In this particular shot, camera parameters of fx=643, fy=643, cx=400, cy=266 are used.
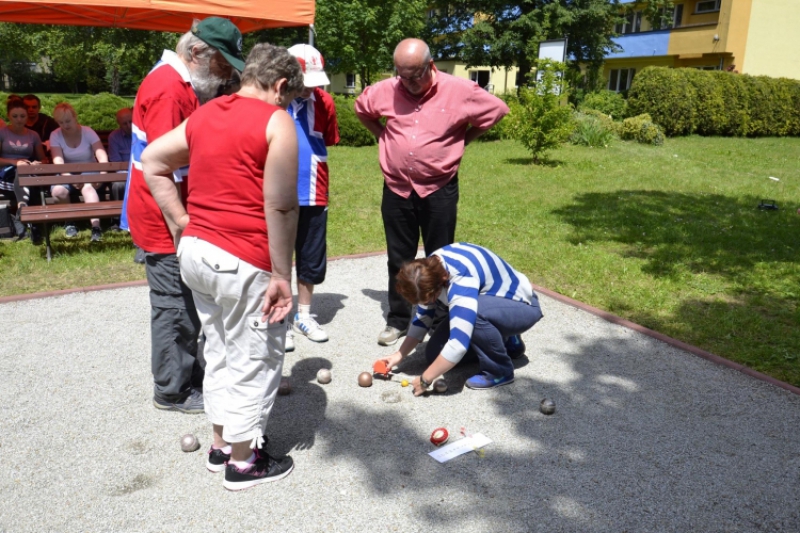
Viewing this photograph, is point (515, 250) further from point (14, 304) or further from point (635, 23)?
point (635, 23)

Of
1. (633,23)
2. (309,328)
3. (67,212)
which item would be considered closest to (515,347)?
(309,328)

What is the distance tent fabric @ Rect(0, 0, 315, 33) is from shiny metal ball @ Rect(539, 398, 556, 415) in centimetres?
599

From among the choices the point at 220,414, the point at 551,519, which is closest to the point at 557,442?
the point at 551,519

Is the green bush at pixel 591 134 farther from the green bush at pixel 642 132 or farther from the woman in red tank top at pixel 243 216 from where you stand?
the woman in red tank top at pixel 243 216

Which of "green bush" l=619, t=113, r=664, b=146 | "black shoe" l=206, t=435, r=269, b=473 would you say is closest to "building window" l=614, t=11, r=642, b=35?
"green bush" l=619, t=113, r=664, b=146

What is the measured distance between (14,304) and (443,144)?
12.7 ft

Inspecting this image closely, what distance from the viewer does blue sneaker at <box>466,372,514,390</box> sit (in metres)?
4.11

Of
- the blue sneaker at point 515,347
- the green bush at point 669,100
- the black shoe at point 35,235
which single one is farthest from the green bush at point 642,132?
the black shoe at point 35,235

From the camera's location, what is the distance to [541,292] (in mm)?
5977

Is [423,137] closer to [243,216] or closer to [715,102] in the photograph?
[243,216]

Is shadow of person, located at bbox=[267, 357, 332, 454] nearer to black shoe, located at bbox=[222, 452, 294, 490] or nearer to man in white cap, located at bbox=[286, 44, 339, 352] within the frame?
black shoe, located at bbox=[222, 452, 294, 490]

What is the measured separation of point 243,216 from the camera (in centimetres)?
261

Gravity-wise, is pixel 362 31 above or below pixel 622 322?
above

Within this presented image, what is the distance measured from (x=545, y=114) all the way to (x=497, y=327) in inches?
405
